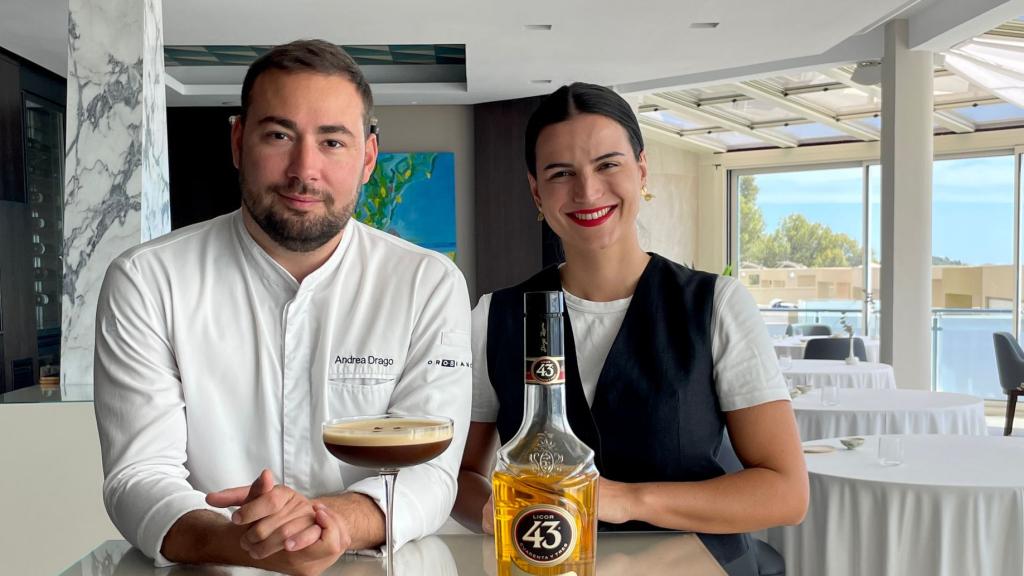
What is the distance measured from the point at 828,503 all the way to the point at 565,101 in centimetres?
167

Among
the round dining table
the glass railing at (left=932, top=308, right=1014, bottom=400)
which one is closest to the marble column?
the round dining table

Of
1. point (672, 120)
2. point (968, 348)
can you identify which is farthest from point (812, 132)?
point (968, 348)

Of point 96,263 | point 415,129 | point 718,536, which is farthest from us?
point 415,129

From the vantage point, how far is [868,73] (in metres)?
8.12

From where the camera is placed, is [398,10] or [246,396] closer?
[246,396]

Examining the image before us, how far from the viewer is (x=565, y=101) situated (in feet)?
5.81

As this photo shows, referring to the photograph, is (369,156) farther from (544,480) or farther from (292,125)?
(544,480)

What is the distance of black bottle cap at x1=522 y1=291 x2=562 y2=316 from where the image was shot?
0.98 meters

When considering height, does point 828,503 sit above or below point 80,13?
below

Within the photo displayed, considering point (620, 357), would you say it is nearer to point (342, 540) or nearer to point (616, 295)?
point (616, 295)

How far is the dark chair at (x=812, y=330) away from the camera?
1032 cm

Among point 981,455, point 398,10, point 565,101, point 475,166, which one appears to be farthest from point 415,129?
point 565,101

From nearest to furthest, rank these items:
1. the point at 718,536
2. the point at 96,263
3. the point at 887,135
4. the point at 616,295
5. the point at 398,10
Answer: the point at 718,536 → the point at 616,295 → the point at 96,263 → the point at 398,10 → the point at 887,135

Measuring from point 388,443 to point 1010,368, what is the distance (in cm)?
876
